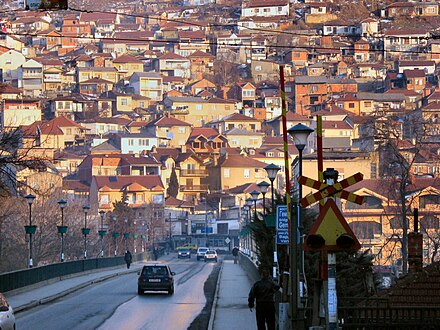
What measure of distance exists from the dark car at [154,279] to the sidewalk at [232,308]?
2039mm

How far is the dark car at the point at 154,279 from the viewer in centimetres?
5345

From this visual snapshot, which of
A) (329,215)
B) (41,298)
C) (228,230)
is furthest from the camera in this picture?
(228,230)

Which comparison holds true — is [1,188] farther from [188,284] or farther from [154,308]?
[188,284]

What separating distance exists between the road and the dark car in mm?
463

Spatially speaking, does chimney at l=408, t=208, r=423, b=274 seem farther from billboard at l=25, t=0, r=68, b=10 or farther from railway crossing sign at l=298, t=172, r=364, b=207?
railway crossing sign at l=298, t=172, r=364, b=207

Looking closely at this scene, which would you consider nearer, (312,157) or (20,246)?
(20,246)

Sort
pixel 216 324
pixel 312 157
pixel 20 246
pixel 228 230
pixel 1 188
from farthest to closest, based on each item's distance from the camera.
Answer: pixel 228 230
pixel 312 157
pixel 20 246
pixel 1 188
pixel 216 324

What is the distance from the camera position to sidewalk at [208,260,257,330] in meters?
35.9

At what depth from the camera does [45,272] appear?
59.2 metres

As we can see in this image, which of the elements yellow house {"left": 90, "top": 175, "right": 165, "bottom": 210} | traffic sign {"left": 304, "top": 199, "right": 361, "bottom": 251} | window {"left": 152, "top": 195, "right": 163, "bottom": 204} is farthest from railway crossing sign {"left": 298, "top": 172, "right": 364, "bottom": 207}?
window {"left": 152, "top": 195, "right": 163, "bottom": 204}

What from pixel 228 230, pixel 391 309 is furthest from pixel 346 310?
pixel 228 230

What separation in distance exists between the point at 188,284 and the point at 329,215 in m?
44.8

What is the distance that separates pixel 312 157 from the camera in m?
120

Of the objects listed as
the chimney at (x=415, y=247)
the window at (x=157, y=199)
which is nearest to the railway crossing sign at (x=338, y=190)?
the chimney at (x=415, y=247)
